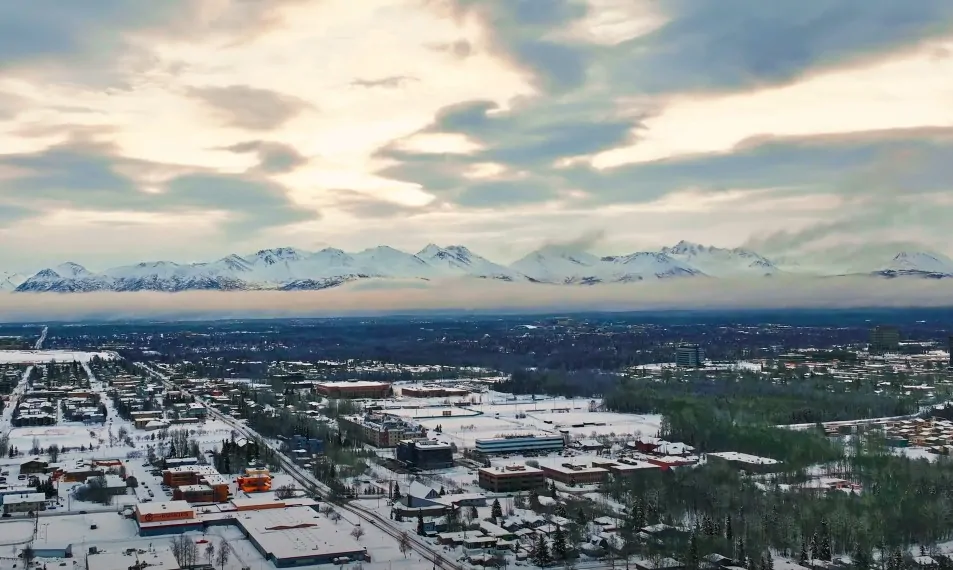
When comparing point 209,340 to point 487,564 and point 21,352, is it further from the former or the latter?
point 487,564

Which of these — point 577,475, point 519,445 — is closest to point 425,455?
point 519,445

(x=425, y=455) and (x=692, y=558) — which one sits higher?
(x=425, y=455)

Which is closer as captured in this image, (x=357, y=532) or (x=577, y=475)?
(x=357, y=532)

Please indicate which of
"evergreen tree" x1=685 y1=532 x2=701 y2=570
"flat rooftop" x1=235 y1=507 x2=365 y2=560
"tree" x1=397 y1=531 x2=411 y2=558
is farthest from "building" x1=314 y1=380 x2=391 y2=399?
"evergreen tree" x1=685 y1=532 x2=701 y2=570

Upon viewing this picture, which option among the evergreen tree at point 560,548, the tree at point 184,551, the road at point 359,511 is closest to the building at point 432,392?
the road at point 359,511

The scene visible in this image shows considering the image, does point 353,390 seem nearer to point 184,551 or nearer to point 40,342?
point 184,551

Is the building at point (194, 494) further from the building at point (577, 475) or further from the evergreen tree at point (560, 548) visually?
the evergreen tree at point (560, 548)
